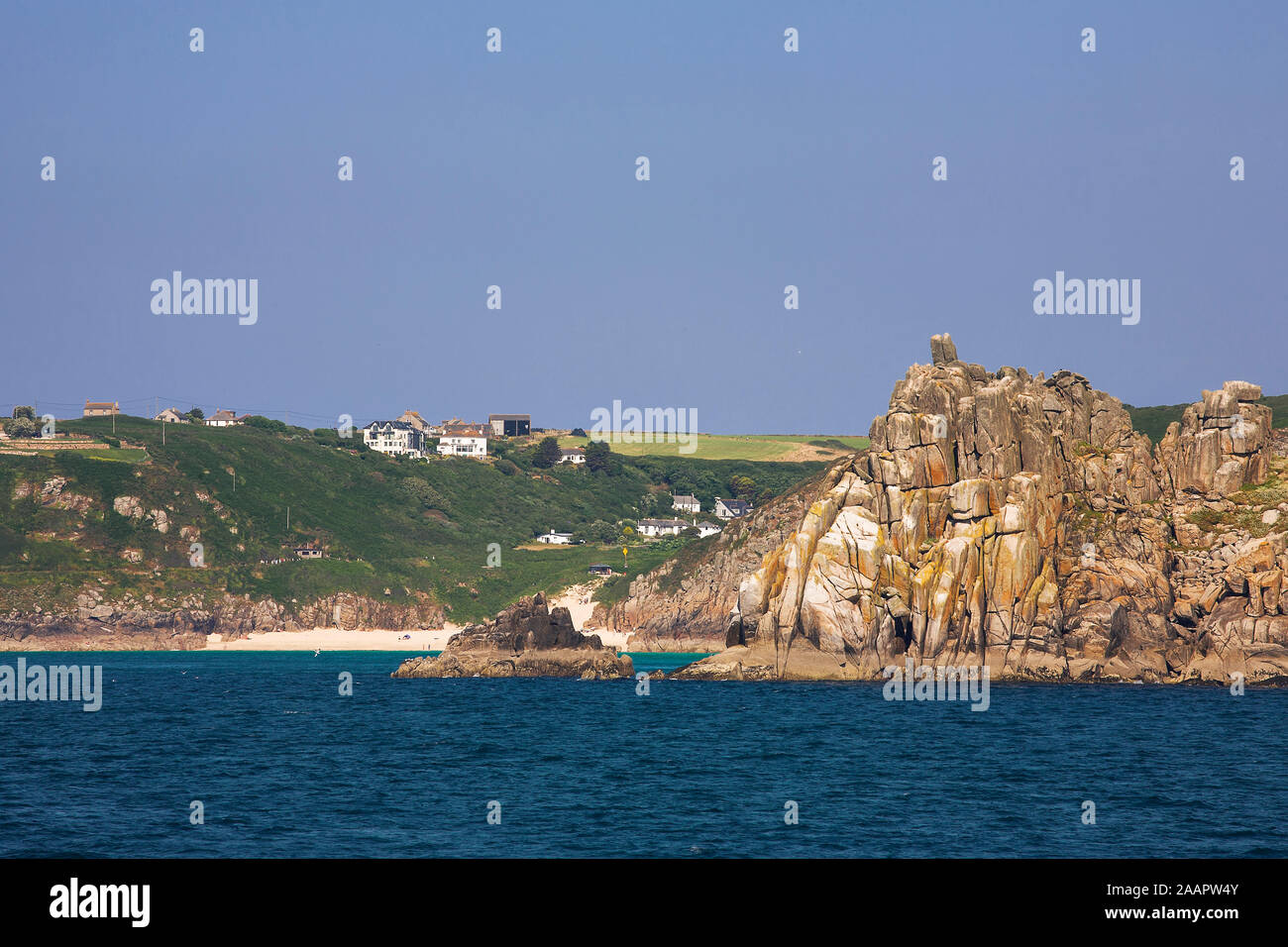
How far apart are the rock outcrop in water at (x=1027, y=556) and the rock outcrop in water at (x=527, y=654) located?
1151 centimetres

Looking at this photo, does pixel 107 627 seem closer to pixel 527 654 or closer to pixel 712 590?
pixel 527 654

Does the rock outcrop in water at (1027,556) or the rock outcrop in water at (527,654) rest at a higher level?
the rock outcrop in water at (1027,556)

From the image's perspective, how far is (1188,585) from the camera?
Result: 385 feet

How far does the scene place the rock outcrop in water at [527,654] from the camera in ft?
446

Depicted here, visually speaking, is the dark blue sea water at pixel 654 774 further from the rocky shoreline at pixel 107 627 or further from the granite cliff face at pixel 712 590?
the rocky shoreline at pixel 107 627

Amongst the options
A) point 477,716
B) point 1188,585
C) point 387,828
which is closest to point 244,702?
point 477,716

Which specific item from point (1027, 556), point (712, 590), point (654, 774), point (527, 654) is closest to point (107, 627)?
point (527, 654)

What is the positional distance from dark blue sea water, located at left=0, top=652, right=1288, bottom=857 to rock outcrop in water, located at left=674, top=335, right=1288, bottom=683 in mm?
7254

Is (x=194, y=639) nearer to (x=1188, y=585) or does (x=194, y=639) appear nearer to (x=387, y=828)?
(x=1188, y=585)

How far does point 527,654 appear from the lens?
137 metres

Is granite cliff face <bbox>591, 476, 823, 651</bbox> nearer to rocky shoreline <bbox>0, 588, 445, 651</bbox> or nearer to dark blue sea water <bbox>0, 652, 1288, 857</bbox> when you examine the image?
rocky shoreline <bbox>0, 588, 445, 651</bbox>

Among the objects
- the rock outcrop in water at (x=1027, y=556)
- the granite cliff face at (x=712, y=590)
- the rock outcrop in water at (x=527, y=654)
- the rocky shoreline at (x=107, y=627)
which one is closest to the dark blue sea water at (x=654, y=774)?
the rock outcrop in water at (x=1027, y=556)

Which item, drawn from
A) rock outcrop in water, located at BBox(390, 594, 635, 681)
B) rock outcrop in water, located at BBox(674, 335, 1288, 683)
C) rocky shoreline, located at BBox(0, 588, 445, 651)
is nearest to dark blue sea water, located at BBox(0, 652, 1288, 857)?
rock outcrop in water, located at BBox(674, 335, 1288, 683)

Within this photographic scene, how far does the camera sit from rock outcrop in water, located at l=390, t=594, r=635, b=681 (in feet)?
446
